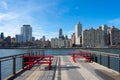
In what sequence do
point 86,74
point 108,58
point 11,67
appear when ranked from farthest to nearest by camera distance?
point 11,67, point 108,58, point 86,74

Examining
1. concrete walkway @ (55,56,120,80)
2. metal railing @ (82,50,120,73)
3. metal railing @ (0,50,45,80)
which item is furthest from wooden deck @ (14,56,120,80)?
metal railing @ (82,50,120,73)

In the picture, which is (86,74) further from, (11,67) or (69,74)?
(11,67)

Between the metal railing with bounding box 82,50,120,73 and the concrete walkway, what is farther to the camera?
the metal railing with bounding box 82,50,120,73

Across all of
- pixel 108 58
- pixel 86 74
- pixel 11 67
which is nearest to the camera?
pixel 86 74

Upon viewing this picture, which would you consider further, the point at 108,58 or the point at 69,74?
the point at 108,58

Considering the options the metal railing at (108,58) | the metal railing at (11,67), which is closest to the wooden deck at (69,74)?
the metal railing at (11,67)

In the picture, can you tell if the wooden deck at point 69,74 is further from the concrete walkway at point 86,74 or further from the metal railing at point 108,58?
the metal railing at point 108,58

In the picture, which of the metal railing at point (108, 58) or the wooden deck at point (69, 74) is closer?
the wooden deck at point (69, 74)

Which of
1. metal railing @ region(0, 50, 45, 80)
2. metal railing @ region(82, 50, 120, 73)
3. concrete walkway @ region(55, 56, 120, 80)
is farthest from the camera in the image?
metal railing @ region(82, 50, 120, 73)

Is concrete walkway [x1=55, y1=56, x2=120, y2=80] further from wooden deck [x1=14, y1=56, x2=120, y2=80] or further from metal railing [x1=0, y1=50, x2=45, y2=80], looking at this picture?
metal railing [x1=0, y1=50, x2=45, y2=80]

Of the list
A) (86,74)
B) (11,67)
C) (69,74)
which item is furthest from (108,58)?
(11,67)

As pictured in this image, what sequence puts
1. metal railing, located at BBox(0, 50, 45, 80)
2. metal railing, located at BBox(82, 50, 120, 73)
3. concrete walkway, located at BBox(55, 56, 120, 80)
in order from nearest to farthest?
concrete walkway, located at BBox(55, 56, 120, 80) → metal railing, located at BBox(0, 50, 45, 80) → metal railing, located at BBox(82, 50, 120, 73)

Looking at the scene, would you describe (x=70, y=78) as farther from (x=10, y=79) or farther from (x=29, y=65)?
(x=29, y=65)

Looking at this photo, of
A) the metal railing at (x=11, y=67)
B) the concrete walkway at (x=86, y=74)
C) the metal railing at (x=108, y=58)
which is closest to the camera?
the concrete walkway at (x=86, y=74)
